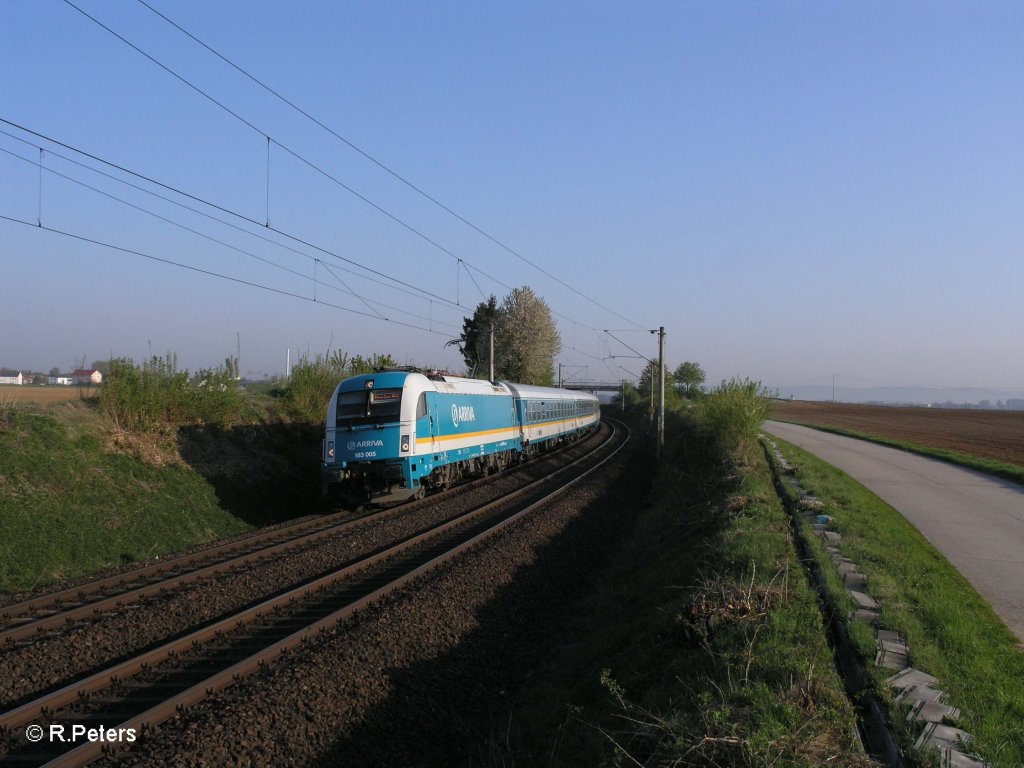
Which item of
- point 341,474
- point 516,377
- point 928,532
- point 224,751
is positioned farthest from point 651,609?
point 516,377

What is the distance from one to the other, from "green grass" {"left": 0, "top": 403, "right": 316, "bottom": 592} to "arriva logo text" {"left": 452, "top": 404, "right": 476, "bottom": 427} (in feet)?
14.0

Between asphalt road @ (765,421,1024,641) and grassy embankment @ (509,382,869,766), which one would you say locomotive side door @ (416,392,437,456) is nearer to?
grassy embankment @ (509,382,869,766)

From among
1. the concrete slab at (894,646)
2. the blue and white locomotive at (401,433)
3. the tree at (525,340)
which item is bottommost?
the concrete slab at (894,646)

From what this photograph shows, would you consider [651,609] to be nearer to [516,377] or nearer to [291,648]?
[291,648]

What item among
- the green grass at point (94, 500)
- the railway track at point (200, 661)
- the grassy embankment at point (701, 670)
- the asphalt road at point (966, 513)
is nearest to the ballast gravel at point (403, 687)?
the railway track at point (200, 661)

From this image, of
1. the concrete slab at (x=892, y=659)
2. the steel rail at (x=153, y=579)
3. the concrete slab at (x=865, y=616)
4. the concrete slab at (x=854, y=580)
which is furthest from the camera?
the steel rail at (x=153, y=579)

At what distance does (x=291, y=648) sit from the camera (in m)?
7.44

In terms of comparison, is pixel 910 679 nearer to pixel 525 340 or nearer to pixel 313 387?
pixel 313 387

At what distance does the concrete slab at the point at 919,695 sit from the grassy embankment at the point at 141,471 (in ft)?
34.5

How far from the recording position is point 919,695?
17.0ft

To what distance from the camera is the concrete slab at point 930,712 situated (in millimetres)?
4734

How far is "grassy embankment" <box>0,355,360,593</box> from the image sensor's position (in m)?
11.9

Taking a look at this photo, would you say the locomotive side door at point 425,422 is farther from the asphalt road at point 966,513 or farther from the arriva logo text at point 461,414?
the asphalt road at point 966,513

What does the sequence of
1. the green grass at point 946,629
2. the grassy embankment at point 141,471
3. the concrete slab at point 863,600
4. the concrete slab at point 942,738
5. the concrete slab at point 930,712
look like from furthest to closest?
the grassy embankment at point 141,471 < the concrete slab at point 863,600 < the green grass at point 946,629 < the concrete slab at point 930,712 < the concrete slab at point 942,738
